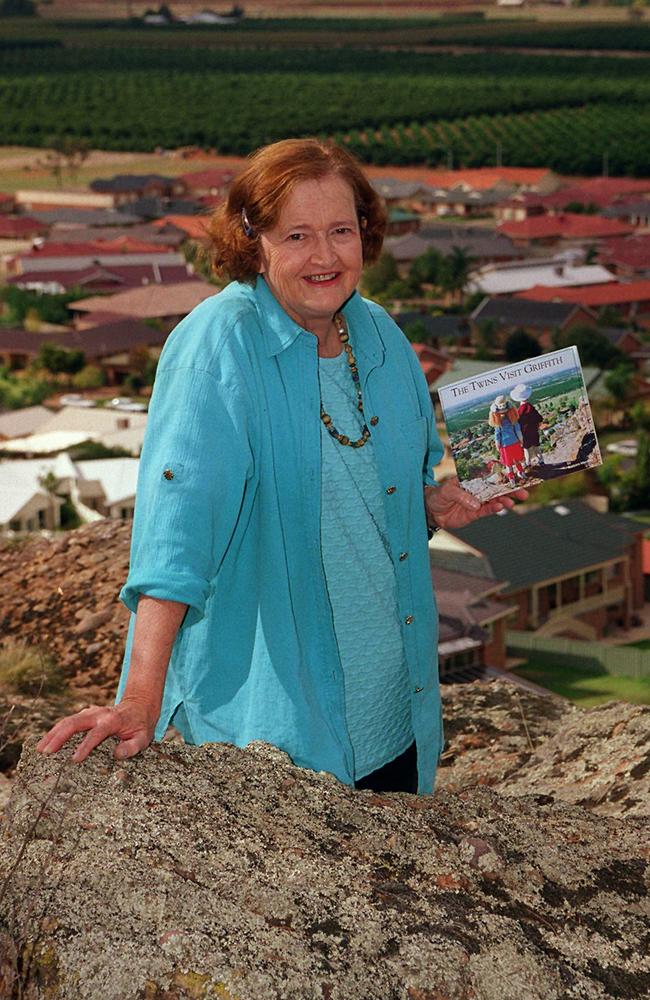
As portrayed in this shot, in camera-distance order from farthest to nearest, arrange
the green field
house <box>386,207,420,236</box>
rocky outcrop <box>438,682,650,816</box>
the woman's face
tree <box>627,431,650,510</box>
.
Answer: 1. the green field
2. house <box>386,207,420,236</box>
3. tree <box>627,431,650,510</box>
4. rocky outcrop <box>438,682,650,816</box>
5. the woman's face

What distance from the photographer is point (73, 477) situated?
3120cm

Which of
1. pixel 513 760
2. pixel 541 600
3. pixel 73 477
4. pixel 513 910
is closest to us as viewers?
pixel 513 910

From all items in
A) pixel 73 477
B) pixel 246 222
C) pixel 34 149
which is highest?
pixel 34 149

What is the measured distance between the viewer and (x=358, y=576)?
7.98 ft

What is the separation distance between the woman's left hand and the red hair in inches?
19.0

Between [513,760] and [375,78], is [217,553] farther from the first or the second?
[375,78]

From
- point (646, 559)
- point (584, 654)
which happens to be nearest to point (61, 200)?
point (646, 559)

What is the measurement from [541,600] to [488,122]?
83578 mm

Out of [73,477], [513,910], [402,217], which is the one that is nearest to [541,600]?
[73,477]

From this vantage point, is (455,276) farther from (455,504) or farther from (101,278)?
(455,504)

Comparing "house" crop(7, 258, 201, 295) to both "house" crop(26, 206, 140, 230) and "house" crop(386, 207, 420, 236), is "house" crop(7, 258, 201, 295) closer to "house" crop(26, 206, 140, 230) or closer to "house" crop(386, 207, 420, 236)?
"house" crop(26, 206, 140, 230)

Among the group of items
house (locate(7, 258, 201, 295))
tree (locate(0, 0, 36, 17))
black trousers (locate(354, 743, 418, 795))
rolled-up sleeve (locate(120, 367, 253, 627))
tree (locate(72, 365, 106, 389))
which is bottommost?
tree (locate(72, 365, 106, 389))

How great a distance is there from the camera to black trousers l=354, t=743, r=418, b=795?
8.25ft

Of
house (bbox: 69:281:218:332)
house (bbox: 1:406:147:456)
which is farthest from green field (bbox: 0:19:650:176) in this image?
house (bbox: 1:406:147:456)
